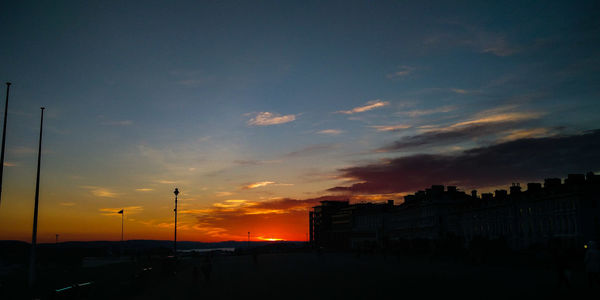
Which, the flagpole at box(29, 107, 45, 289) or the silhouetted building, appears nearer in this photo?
the flagpole at box(29, 107, 45, 289)

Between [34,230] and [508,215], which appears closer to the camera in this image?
[34,230]

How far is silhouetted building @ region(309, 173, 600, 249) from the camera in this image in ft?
196

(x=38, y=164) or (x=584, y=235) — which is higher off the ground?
(x=38, y=164)

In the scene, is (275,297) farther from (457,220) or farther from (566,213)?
(457,220)

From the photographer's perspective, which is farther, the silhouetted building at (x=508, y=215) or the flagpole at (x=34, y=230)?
the silhouetted building at (x=508, y=215)

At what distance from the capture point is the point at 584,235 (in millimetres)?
58719

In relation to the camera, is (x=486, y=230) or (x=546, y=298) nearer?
(x=546, y=298)

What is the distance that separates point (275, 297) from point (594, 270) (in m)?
15.4

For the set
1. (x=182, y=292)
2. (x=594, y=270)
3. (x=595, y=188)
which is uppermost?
(x=595, y=188)

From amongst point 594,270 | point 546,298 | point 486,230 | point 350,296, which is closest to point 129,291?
point 350,296

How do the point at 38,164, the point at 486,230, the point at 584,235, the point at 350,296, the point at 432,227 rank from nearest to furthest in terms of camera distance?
1. the point at 350,296
2. the point at 38,164
3. the point at 584,235
4. the point at 486,230
5. the point at 432,227

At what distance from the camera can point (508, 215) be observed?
7575cm

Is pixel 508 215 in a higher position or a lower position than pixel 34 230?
higher

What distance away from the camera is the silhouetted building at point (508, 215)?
59844 mm
